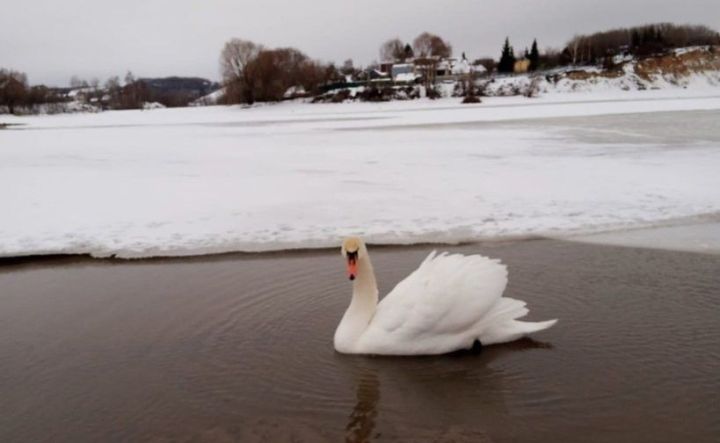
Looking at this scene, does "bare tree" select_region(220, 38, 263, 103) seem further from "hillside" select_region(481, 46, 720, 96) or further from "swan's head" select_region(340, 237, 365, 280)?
"swan's head" select_region(340, 237, 365, 280)

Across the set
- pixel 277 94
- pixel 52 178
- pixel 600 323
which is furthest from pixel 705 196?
pixel 277 94

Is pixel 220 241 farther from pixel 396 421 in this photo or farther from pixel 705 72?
pixel 705 72

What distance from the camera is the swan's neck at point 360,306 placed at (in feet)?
15.6

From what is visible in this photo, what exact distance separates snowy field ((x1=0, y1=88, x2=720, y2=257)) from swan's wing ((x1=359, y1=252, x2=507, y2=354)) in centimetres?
323

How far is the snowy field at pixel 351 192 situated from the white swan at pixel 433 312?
10.2 feet

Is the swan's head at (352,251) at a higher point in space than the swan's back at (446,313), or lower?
higher

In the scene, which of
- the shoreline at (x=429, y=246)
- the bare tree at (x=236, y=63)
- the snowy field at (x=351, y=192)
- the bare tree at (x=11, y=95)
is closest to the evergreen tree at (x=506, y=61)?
the bare tree at (x=236, y=63)

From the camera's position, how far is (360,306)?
4848 mm

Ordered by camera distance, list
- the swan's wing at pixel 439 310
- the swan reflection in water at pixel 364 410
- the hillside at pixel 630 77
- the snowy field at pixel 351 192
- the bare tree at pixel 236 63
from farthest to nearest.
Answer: the bare tree at pixel 236 63
the hillside at pixel 630 77
the snowy field at pixel 351 192
the swan's wing at pixel 439 310
the swan reflection in water at pixel 364 410

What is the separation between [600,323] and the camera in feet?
16.9

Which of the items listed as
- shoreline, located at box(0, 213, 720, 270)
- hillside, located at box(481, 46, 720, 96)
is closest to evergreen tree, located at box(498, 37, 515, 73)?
hillside, located at box(481, 46, 720, 96)

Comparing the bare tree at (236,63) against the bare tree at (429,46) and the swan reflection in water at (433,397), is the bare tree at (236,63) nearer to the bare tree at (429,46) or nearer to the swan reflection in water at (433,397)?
the bare tree at (429,46)

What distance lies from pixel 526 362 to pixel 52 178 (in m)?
12.9

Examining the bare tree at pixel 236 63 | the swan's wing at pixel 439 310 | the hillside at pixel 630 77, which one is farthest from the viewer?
the bare tree at pixel 236 63
